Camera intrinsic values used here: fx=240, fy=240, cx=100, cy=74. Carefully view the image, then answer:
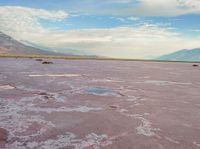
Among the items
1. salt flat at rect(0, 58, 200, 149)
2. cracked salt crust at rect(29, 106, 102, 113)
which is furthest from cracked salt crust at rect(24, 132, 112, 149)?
cracked salt crust at rect(29, 106, 102, 113)

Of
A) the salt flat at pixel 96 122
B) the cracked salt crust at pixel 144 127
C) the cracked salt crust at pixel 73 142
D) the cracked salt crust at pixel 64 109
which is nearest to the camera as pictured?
the cracked salt crust at pixel 73 142

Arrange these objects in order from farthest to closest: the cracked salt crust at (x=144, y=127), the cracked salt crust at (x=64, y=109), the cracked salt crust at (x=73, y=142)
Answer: the cracked salt crust at (x=64, y=109) → the cracked salt crust at (x=144, y=127) → the cracked salt crust at (x=73, y=142)

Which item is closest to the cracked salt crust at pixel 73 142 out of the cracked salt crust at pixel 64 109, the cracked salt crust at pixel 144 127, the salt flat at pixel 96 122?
the salt flat at pixel 96 122

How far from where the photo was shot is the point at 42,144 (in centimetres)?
1037

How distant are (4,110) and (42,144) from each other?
6.75 metres

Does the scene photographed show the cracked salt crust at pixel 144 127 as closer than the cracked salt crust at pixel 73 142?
No

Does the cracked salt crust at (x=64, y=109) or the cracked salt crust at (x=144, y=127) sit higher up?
the cracked salt crust at (x=64, y=109)

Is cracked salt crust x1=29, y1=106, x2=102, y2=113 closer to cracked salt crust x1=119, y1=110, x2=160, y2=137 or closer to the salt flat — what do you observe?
the salt flat

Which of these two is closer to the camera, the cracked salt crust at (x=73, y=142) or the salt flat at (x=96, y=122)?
the cracked salt crust at (x=73, y=142)

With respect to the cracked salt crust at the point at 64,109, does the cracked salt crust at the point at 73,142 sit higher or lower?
lower

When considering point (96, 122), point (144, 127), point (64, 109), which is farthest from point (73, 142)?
point (64, 109)


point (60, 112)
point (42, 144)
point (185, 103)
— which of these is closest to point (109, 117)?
point (60, 112)

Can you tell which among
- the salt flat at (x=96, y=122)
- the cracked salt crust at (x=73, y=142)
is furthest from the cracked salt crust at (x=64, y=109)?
the cracked salt crust at (x=73, y=142)

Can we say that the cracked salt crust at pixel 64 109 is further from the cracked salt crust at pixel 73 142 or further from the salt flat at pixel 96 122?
the cracked salt crust at pixel 73 142
